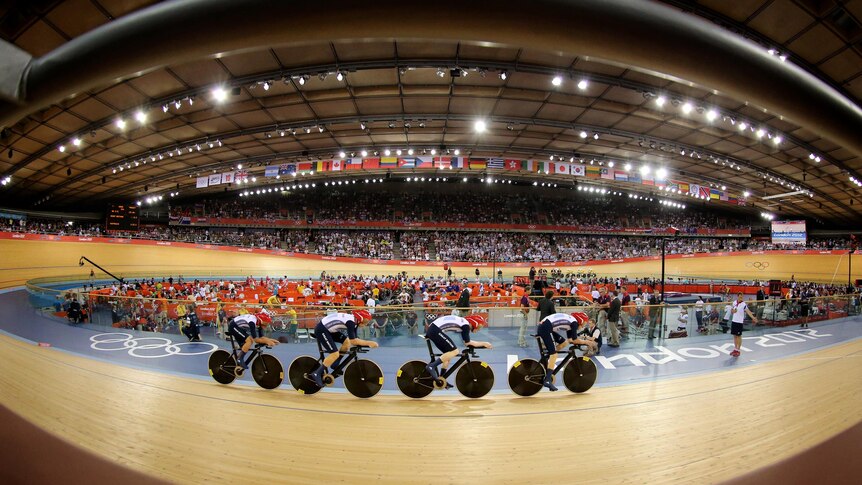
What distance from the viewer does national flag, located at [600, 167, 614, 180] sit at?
19766mm

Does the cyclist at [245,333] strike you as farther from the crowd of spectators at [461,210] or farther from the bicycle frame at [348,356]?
the crowd of spectators at [461,210]

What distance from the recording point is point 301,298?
553 inches

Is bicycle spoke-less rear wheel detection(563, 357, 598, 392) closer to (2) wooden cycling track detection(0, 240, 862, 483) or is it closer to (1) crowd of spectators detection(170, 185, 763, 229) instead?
(2) wooden cycling track detection(0, 240, 862, 483)

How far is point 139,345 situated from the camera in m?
8.91

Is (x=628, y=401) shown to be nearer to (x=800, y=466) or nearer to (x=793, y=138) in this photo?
(x=800, y=466)

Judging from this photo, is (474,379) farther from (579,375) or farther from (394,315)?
(394,315)

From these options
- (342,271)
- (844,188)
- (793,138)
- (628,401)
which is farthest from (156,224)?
(844,188)

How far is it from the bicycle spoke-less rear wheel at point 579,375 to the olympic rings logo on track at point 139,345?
739 cm

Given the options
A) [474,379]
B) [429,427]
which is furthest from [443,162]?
[429,427]

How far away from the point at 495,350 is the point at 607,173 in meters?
15.3

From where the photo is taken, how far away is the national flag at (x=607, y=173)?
1977 centimetres

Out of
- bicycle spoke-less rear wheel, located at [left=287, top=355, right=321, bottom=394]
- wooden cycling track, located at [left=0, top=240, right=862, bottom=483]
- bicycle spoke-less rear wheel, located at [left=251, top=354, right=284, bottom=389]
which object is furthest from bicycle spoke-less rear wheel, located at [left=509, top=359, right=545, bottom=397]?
bicycle spoke-less rear wheel, located at [left=251, top=354, right=284, bottom=389]

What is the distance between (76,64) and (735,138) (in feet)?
67.2

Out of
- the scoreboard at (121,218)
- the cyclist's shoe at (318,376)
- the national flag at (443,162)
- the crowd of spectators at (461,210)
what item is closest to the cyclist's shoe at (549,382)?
the cyclist's shoe at (318,376)
